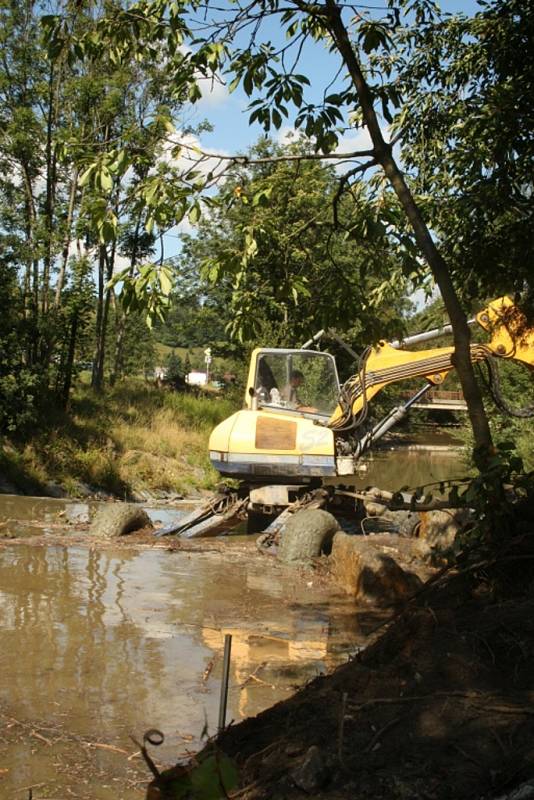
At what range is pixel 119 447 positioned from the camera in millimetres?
26156

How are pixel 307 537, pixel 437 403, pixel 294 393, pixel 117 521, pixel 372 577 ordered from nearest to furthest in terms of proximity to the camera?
1. pixel 372 577
2. pixel 307 537
3. pixel 117 521
4. pixel 294 393
5. pixel 437 403

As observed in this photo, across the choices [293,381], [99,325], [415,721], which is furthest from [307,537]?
[99,325]

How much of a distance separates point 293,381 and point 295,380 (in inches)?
1.6

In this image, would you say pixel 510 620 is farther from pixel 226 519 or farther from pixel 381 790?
pixel 226 519

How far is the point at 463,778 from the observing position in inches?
130

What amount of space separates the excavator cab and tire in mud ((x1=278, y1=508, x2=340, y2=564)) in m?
2.79

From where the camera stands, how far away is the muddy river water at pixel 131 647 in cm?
575

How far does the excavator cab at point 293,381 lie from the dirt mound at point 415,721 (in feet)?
33.0

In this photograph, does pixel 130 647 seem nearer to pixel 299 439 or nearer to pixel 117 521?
pixel 117 521

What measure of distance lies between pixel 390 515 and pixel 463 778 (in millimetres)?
11099

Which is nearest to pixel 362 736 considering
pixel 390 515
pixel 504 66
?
pixel 504 66

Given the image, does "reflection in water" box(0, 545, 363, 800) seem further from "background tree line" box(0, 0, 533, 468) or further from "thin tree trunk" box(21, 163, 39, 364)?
"thin tree trunk" box(21, 163, 39, 364)

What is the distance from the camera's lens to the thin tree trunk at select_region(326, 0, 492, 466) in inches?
214

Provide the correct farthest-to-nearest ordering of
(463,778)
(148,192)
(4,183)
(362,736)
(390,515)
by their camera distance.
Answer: (4,183)
(390,515)
(148,192)
(362,736)
(463,778)
